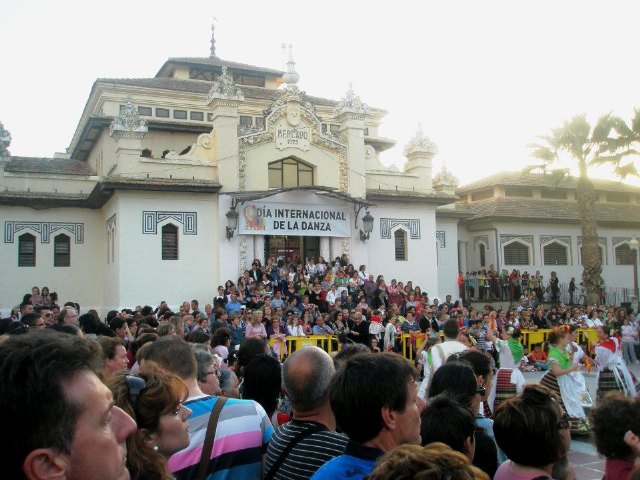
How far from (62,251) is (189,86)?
1162cm

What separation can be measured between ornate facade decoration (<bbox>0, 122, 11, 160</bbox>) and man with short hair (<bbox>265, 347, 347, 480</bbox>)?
27.2m

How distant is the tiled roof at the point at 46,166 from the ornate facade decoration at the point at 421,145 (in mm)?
15390

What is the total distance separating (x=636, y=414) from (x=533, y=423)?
812 millimetres

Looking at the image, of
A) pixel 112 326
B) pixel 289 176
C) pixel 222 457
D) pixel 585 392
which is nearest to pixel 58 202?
pixel 289 176

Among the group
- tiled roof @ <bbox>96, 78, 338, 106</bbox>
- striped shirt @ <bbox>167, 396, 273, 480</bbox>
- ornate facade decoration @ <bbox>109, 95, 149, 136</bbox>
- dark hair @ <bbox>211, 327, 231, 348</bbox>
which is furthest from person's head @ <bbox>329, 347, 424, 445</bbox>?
tiled roof @ <bbox>96, 78, 338, 106</bbox>

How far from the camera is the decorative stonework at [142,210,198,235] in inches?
991

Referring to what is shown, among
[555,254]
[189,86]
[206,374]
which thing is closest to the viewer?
[206,374]

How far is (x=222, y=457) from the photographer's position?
3988 millimetres

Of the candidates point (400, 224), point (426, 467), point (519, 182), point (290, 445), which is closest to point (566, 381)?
point (290, 445)

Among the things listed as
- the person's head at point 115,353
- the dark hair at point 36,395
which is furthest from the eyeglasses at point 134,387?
the person's head at point 115,353

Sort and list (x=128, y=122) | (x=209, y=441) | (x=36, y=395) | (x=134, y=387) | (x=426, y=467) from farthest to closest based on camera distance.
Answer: (x=128, y=122)
(x=209, y=441)
(x=134, y=387)
(x=426, y=467)
(x=36, y=395)

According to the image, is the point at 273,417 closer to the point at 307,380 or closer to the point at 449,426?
the point at 307,380

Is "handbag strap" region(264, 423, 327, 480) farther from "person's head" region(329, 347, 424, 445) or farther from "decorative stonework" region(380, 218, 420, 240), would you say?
"decorative stonework" region(380, 218, 420, 240)

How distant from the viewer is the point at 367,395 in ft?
10.8
